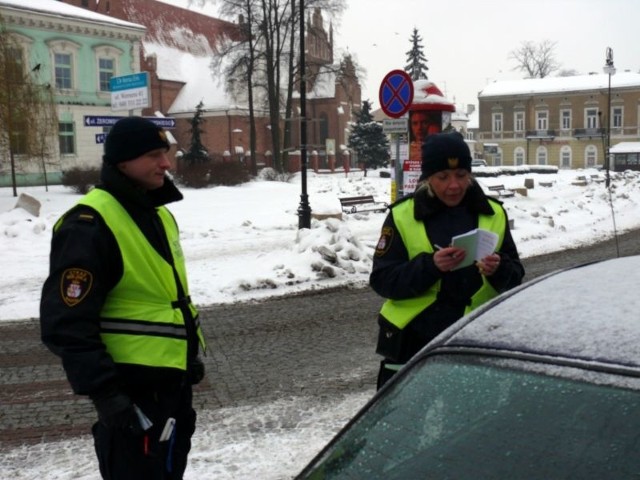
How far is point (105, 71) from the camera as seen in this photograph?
42.5 m

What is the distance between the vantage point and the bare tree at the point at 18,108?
82.8ft

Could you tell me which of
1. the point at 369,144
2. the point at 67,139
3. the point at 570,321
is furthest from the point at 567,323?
the point at 369,144

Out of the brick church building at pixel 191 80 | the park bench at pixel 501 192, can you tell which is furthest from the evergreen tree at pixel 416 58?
the park bench at pixel 501 192

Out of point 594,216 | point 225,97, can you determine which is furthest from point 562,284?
point 225,97

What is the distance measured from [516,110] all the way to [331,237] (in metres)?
71.6

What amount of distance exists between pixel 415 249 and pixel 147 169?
128 centimetres

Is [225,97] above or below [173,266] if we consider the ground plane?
above

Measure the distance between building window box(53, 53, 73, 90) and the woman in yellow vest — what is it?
4078 centimetres

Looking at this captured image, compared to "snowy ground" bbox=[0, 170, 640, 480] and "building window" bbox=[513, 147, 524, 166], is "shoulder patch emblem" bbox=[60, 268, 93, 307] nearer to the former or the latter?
"snowy ground" bbox=[0, 170, 640, 480]

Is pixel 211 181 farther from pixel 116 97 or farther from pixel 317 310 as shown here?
pixel 317 310

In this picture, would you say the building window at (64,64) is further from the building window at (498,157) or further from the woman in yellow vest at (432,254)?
the building window at (498,157)

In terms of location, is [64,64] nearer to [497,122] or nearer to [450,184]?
[450,184]

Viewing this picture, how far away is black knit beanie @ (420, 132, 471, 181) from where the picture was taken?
3.29 metres

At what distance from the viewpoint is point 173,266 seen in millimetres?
2910
